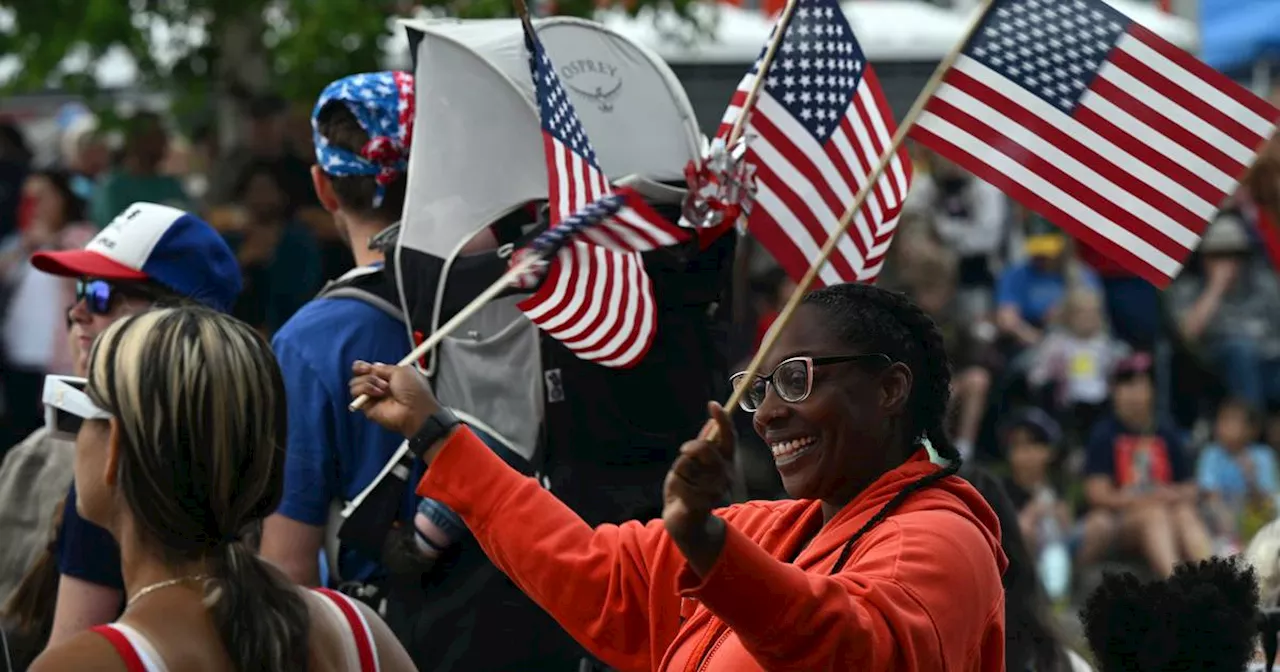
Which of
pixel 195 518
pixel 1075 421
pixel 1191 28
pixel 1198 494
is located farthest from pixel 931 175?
pixel 195 518

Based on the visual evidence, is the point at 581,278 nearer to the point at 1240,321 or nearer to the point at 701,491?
the point at 701,491

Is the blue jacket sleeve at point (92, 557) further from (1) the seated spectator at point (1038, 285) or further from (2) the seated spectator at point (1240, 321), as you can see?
(2) the seated spectator at point (1240, 321)

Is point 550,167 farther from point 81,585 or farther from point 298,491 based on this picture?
point 81,585

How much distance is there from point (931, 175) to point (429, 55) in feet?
30.0

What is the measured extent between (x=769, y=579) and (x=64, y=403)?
4.73 feet

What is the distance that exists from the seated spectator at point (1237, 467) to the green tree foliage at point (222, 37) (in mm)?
3884

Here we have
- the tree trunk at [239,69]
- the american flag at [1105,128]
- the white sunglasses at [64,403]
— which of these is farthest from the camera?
the tree trunk at [239,69]

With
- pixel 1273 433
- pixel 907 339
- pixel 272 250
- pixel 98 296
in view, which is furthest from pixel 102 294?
pixel 1273 433

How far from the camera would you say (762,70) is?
5.54 metres

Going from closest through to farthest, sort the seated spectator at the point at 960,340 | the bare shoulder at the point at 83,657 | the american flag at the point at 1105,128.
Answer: the bare shoulder at the point at 83,657 → the american flag at the point at 1105,128 → the seated spectator at the point at 960,340

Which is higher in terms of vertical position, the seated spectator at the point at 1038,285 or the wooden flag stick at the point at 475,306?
the wooden flag stick at the point at 475,306

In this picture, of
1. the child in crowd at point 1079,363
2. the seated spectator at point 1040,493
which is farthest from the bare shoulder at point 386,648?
the child in crowd at point 1079,363

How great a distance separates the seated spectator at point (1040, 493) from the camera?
475 inches

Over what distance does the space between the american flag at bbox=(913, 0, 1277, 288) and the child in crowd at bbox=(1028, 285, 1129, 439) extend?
841cm
